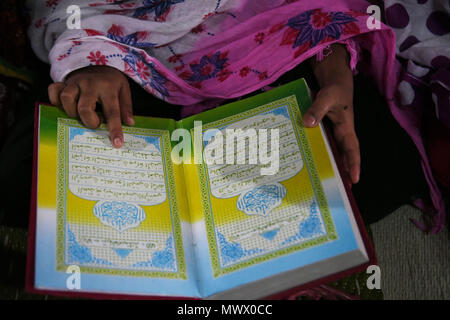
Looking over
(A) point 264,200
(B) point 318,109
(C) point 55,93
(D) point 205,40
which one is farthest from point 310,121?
(C) point 55,93

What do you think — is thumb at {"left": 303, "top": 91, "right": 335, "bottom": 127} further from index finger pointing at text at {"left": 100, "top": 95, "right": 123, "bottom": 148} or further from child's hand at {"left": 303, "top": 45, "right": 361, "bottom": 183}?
index finger pointing at text at {"left": 100, "top": 95, "right": 123, "bottom": 148}

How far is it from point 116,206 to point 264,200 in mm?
208

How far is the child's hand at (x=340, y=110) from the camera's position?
1.92 ft

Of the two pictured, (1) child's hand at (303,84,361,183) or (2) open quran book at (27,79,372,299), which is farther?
(1) child's hand at (303,84,361,183)

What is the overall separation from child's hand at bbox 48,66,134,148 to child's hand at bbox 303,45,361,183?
0.97 feet

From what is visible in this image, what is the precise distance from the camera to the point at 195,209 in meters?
0.55

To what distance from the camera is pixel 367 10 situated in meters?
0.73

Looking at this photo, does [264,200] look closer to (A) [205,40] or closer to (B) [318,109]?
(B) [318,109]

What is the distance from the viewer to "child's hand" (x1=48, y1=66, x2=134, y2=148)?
0.59 metres

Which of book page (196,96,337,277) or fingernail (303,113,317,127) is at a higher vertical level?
fingernail (303,113,317,127)

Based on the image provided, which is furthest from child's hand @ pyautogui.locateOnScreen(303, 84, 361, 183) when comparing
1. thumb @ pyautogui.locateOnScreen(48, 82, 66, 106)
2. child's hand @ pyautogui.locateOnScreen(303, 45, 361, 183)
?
thumb @ pyautogui.locateOnScreen(48, 82, 66, 106)

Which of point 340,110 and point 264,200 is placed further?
point 340,110
